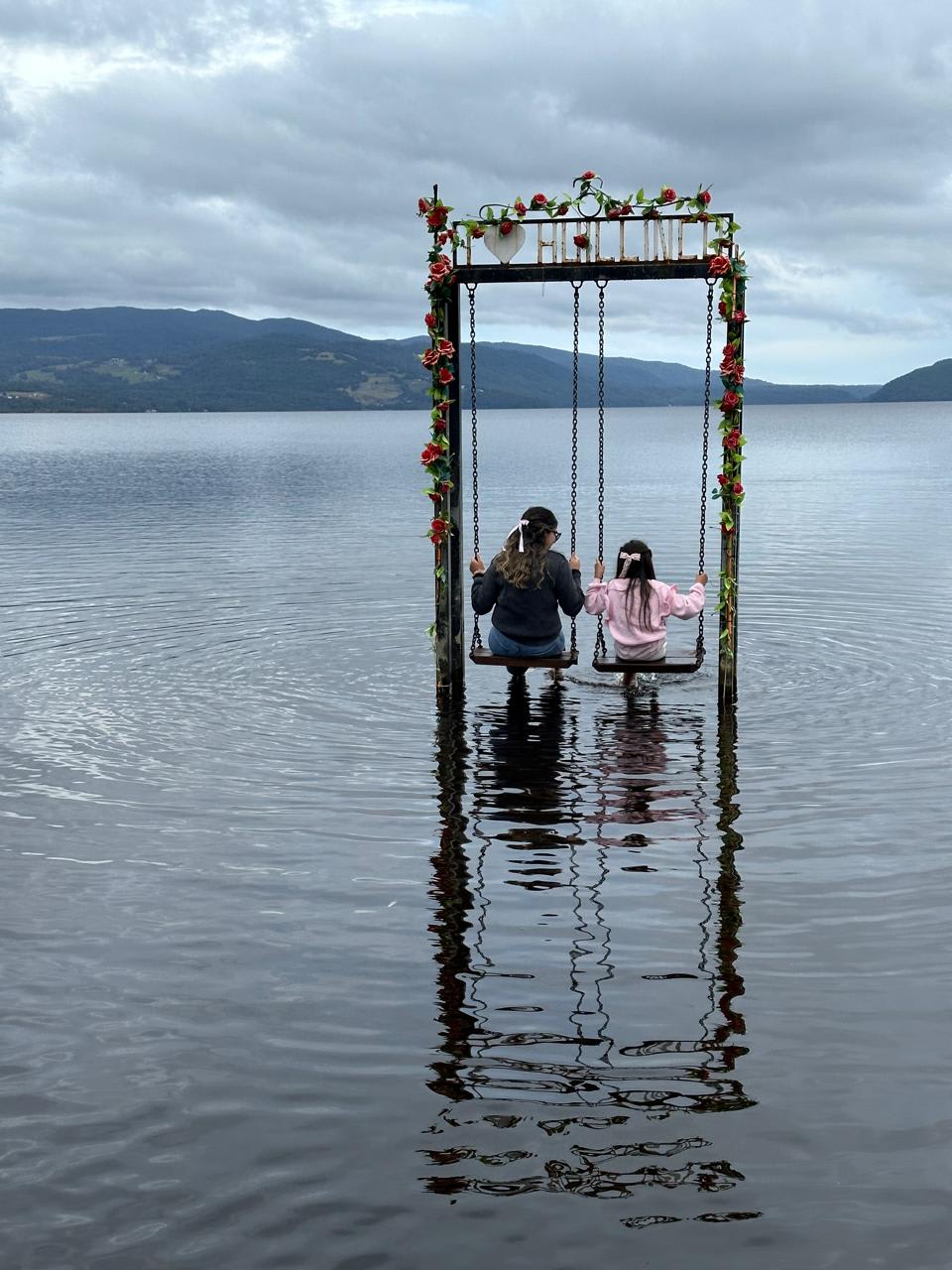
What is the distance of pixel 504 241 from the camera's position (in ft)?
47.9

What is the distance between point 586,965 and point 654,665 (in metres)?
6.84

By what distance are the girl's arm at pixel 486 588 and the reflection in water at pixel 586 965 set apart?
73.0 inches

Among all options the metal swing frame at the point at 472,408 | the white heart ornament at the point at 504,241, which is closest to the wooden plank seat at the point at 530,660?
the metal swing frame at the point at 472,408

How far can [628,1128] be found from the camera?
634 cm

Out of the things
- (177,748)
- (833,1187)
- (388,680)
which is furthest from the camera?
(388,680)

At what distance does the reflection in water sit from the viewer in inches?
244

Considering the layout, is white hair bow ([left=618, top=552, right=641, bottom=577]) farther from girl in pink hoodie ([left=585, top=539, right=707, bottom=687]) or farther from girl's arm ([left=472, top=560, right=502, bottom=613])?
girl's arm ([left=472, top=560, right=502, bottom=613])

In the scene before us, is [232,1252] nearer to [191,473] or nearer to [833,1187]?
[833,1187]

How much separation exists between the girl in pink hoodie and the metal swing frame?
0.26 meters

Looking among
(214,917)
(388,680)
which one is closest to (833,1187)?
(214,917)

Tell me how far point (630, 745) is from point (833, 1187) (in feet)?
26.6

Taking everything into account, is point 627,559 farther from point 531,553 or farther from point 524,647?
point 524,647

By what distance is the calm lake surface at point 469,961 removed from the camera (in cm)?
582

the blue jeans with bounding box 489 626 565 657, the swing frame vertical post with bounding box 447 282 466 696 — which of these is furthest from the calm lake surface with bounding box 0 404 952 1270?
the swing frame vertical post with bounding box 447 282 466 696
